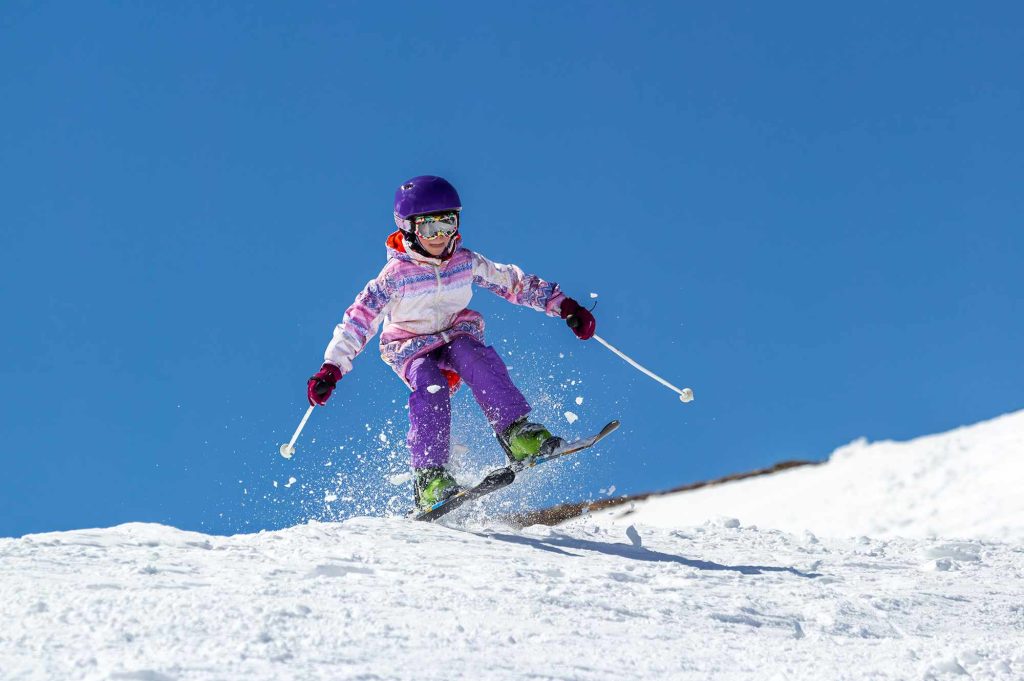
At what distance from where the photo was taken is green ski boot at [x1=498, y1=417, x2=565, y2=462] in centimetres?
632

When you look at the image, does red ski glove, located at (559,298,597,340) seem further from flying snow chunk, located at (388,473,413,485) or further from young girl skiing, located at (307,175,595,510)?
flying snow chunk, located at (388,473,413,485)

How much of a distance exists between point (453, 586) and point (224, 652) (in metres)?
1.26

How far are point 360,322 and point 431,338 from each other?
1.60 ft

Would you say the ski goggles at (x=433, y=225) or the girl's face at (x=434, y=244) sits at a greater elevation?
the ski goggles at (x=433, y=225)

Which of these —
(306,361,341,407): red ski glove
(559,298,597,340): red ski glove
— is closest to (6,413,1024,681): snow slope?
(306,361,341,407): red ski glove

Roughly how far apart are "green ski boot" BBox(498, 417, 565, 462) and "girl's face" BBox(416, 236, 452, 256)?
115cm

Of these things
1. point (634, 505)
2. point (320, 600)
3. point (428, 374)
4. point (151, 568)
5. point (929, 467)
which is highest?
point (634, 505)

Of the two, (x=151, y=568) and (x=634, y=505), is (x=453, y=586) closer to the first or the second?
(x=151, y=568)

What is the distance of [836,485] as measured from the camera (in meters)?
16.9

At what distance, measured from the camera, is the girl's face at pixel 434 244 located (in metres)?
6.69

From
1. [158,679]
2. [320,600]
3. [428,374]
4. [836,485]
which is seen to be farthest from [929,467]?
[158,679]

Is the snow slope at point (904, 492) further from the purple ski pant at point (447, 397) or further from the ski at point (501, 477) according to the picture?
the purple ski pant at point (447, 397)

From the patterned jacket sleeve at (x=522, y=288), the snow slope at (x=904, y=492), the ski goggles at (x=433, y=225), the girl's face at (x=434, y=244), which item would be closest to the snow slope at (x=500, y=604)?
the patterned jacket sleeve at (x=522, y=288)

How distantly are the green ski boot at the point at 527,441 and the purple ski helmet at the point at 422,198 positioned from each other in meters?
1.37
